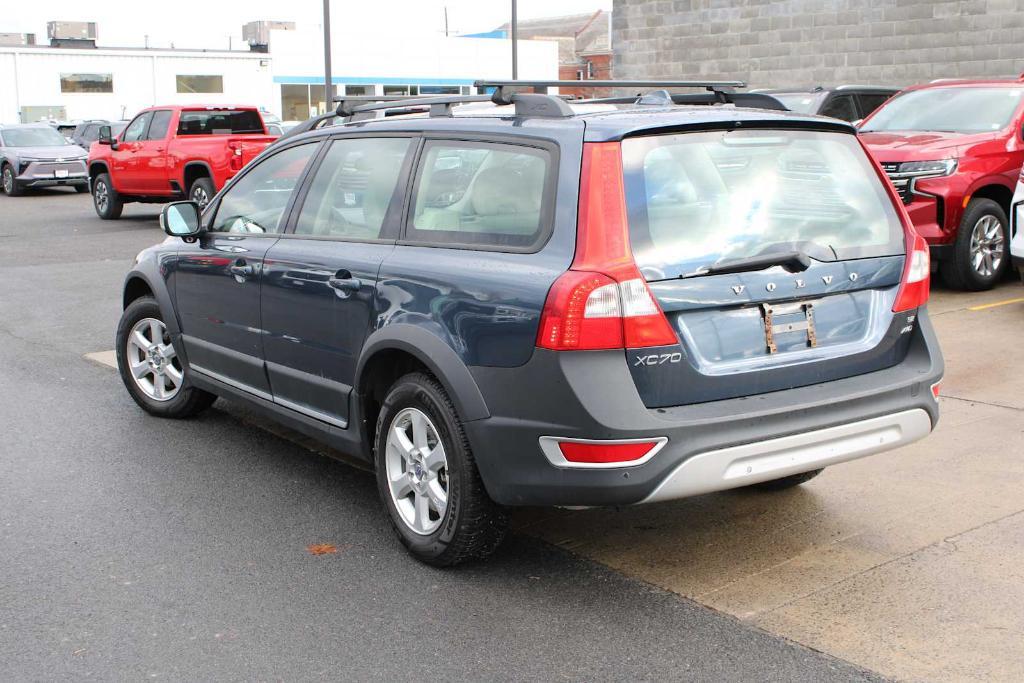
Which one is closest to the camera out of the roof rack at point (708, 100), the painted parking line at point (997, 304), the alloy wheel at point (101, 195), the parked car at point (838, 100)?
the roof rack at point (708, 100)

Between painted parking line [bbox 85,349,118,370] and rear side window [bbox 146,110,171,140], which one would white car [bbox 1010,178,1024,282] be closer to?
painted parking line [bbox 85,349,118,370]

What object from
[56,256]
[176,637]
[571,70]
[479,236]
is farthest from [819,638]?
[571,70]

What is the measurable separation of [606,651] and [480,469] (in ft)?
2.57

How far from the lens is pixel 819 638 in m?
3.82

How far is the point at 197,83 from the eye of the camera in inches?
2090

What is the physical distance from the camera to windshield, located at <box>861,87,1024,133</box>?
440 inches

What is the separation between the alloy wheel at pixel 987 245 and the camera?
10.5 m

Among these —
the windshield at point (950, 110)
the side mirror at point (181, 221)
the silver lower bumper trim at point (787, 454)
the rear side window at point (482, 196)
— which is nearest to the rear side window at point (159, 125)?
the windshield at point (950, 110)

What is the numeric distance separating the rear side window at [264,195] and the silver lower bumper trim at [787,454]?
2506mm

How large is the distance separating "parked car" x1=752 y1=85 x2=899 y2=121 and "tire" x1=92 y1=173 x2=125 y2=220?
38.1 feet

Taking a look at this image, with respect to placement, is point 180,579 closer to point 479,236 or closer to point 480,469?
point 480,469

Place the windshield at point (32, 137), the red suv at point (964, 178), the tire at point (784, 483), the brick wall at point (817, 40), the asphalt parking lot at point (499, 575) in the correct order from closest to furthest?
the asphalt parking lot at point (499, 575) < the tire at point (784, 483) < the red suv at point (964, 178) < the brick wall at point (817, 40) < the windshield at point (32, 137)

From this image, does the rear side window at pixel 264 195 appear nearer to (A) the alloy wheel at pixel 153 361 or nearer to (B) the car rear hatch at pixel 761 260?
(A) the alloy wheel at pixel 153 361

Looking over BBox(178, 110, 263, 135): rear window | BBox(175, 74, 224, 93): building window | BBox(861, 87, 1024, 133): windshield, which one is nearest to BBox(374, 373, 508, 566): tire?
BBox(861, 87, 1024, 133): windshield
